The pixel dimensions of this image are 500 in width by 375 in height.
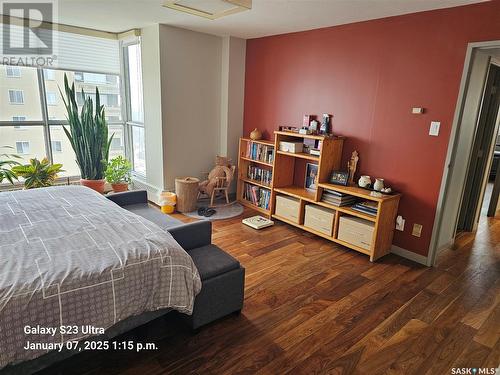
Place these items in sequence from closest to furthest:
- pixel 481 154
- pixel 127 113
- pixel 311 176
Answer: pixel 481 154 < pixel 311 176 < pixel 127 113

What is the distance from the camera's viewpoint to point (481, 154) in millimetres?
3617

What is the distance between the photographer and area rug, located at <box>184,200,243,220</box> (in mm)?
4027

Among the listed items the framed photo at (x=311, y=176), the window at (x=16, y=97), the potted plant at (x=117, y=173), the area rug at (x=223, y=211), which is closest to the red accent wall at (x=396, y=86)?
the framed photo at (x=311, y=176)

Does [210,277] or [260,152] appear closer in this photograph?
[210,277]

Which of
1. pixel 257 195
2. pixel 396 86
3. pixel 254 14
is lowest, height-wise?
pixel 257 195

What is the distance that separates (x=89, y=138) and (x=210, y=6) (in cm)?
249

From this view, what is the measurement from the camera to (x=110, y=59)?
4.59m

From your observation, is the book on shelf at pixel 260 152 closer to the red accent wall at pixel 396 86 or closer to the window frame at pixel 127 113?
the red accent wall at pixel 396 86

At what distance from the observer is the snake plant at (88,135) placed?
3984 mm

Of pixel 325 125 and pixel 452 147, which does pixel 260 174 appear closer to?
pixel 325 125

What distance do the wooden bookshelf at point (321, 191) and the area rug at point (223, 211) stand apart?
18 cm

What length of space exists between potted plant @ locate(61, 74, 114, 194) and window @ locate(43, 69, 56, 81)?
384 millimetres

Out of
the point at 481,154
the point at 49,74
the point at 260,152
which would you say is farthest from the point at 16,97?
the point at 481,154

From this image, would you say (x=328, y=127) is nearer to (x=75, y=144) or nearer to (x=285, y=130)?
(x=285, y=130)
